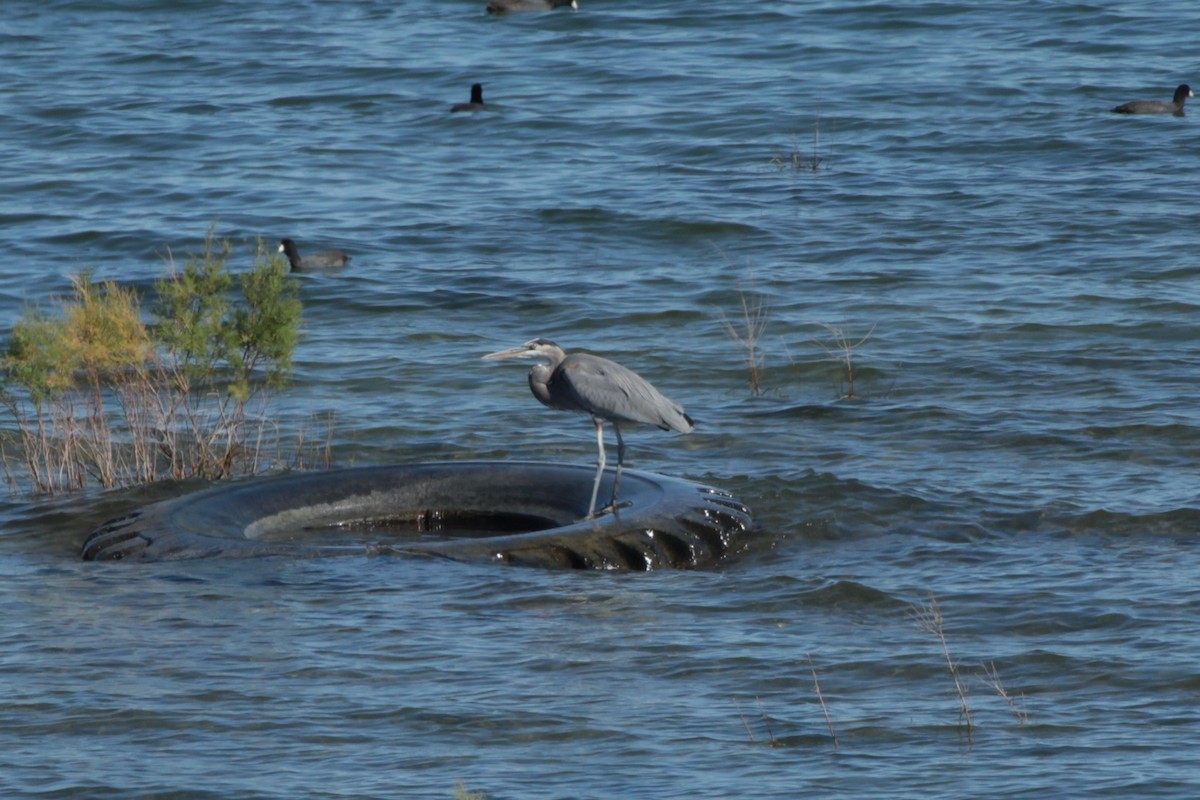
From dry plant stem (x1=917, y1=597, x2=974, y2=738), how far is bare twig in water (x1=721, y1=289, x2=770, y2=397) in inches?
195

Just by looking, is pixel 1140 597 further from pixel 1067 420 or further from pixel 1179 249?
pixel 1179 249

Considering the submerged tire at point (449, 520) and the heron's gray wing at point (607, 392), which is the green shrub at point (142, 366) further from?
the heron's gray wing at point (607, 392)

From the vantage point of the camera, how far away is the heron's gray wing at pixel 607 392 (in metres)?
10.2

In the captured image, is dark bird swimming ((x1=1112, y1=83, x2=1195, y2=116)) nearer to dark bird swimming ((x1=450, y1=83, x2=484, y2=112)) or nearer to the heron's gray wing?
dark bird swimming ((x1=450, y1=83, x2=484, y2=112))

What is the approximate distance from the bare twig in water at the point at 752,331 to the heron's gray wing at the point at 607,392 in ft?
12.1

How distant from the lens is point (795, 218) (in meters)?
19.6

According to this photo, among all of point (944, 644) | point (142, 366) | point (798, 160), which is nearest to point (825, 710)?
point (944, 644)

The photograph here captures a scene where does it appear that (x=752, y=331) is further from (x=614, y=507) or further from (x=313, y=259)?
(x=313, y=259)

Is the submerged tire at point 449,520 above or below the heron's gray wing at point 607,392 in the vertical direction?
below

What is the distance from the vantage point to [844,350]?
14586 millimetres

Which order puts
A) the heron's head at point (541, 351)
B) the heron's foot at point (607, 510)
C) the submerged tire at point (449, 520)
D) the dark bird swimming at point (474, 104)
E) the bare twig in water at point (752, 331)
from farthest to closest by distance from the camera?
the dark bird swimming at point (474, 104) < the bare twig in water at point (752, 331) < the heron's head at point (541, 351) < the heron's foot at point (607, 510) < the submerged tire at point (449, 520)

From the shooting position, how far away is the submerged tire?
981cm

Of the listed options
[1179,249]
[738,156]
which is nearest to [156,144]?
[738,156]

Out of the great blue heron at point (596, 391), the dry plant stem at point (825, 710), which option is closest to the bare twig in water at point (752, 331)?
the great blue heron at point (596, 391)
